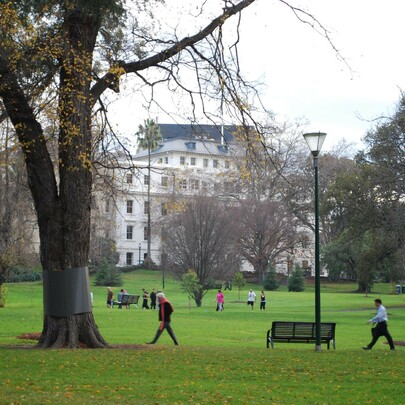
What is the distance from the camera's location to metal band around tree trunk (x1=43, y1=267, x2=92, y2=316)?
61.5 feet

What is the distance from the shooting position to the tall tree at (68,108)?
17.5 meters

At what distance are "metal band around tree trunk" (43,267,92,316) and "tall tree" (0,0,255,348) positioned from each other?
0.02 meters

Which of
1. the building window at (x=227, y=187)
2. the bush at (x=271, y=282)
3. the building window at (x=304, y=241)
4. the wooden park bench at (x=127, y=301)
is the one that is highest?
the building window at (x=227, y=187)

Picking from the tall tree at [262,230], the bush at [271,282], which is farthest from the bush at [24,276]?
the bush at [271,282]

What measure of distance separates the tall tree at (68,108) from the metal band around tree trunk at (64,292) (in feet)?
0.07

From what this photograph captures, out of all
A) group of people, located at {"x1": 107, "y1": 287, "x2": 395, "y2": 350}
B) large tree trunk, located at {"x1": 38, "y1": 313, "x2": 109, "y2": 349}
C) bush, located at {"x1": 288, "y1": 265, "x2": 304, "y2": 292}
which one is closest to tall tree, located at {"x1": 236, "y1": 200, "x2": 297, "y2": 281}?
bush, located at {"x1": 288, "y1": 265, "x2": 304, "y2": 292}

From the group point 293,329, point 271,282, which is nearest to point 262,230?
point 271,282

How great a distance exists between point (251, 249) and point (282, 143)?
1135cm

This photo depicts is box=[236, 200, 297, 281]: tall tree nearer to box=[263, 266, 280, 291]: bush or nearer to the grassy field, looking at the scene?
box=[263, 266, 280, 291]: bush

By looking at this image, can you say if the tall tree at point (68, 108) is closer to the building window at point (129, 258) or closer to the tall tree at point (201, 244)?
the tall tree at point (201, 244)

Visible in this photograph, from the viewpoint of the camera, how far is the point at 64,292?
18.7 meters

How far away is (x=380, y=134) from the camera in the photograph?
4669cm

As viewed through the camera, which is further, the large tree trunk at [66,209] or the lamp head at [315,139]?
the lamp head at [315,139]

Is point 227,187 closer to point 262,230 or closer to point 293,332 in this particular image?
point 262,230
